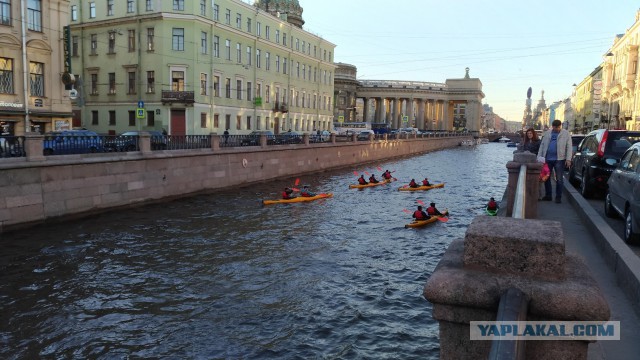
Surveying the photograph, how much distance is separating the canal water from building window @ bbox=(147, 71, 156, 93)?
23.9 m

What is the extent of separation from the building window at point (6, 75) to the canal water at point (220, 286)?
43.3 ft

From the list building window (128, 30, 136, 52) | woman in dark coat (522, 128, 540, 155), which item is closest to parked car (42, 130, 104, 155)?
woman in dark coat (522, 128, 540, 155)

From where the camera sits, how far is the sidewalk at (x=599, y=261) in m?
3.92

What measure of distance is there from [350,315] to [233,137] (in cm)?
2044

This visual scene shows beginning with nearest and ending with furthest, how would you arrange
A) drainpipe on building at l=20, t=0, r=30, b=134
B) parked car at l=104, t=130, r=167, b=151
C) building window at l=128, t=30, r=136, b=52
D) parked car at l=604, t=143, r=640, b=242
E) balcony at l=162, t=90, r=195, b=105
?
parked car at l=604, t=143, r=640, b=242 < parked car at l=104, t=130, r=167, b=151 < drainpipe on building at l=20, t=0, r=30, b=134 < balcony at l=162, t=90, r=195, b=105 < building window at l=128, t=30, r=136, b=52

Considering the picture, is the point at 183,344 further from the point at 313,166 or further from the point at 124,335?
the point at 313,166

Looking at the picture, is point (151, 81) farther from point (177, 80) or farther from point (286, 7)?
point (286, 7)

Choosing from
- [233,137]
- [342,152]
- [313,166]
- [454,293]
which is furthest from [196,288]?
[342,152]

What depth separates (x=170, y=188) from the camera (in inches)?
882

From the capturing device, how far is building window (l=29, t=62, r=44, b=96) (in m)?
27.4

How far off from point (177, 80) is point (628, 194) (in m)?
37.7

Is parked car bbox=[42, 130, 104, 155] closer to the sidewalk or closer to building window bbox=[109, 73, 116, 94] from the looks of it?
the sidewalk

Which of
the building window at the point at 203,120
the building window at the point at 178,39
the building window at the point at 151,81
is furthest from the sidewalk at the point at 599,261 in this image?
the building window at the point at 151,81

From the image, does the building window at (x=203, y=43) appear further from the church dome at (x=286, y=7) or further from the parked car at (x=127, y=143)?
the church dome at (x=286, y=7)
